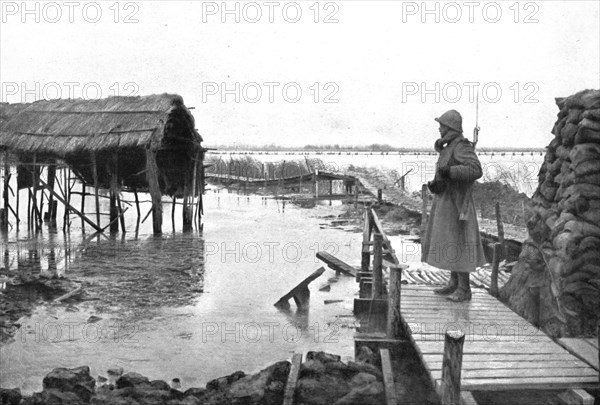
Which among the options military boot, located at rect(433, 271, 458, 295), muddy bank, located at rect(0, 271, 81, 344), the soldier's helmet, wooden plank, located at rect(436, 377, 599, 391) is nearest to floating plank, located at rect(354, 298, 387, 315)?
military boot, located at rect(433, 271, 458, 295)

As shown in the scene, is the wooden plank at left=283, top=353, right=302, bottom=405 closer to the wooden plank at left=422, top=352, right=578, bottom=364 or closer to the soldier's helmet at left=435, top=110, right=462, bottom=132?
the wooden plank at left=422, top=352, right=578, bottom=364

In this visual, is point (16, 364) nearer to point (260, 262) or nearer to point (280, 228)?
point (260, 262)

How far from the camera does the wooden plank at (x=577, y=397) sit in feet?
14.5

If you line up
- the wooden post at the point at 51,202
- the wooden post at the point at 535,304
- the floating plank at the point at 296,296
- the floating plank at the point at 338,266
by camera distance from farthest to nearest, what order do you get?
the wooden post at the point at 51,202
the floating plank at the point at 338,266
the floating plank at the point at 296,296
the wooden post at the point at 535,304

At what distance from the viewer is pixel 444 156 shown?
249 inches

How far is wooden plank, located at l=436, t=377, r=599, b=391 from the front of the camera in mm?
4496

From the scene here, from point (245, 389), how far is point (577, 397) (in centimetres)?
277

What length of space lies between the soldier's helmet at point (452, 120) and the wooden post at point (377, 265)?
2.24 m

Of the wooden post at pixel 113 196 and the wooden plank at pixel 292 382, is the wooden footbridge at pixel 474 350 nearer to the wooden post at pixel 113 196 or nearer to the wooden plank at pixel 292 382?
the wooden plank at pixel 292 382

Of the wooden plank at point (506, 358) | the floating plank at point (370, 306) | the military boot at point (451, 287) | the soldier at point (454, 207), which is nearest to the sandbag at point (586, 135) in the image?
the soldier at point (454, 207)

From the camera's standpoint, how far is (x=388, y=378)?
540 cm

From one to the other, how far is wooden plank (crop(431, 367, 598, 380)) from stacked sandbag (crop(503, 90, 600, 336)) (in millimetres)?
1528

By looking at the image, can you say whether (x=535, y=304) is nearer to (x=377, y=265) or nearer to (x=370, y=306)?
(x=377, y=265)

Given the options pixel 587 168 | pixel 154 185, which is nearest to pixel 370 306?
pixel 587 168
